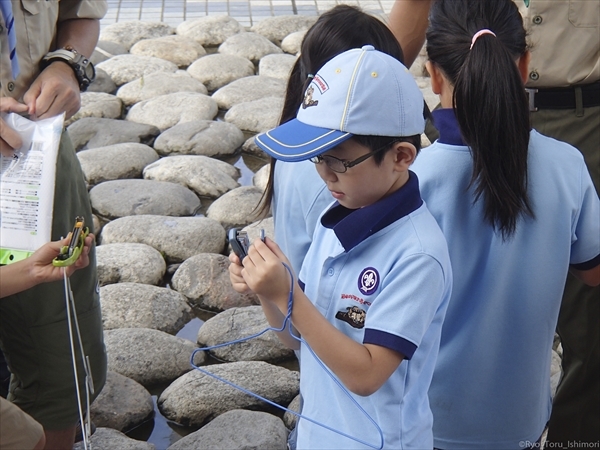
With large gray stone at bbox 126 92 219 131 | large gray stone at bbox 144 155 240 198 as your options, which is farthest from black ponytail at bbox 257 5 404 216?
large gray stone at bbox 126 92 219 131

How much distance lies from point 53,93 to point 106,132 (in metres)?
3.28

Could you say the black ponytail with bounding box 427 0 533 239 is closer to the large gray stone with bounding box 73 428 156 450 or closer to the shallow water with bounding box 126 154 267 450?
the large gray stone with bounding box 73 428 156 450

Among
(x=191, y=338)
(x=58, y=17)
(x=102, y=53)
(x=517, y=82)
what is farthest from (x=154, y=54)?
(x=517, y=82)

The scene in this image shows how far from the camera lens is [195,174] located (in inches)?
192

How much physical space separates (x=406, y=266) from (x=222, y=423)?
4.84ft

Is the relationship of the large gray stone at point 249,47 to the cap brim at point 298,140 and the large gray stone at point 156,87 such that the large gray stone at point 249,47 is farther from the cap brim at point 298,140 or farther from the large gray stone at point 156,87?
the cap brim at point 298,140

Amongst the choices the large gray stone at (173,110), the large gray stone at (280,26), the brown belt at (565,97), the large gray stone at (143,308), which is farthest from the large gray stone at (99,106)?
the brown belt at (565,97)

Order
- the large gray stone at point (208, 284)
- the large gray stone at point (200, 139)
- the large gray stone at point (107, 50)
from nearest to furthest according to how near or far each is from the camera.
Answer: the large gray stone at point (208, 284) < the large gray stone at point (200, 139) < the large gray stone at point (107, 50)

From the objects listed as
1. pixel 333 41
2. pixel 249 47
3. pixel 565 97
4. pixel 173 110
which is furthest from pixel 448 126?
pixel 249 47

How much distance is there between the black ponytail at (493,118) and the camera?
1.80m

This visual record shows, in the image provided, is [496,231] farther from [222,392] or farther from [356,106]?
[222,392]

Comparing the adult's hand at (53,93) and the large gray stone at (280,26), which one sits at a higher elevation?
the adult's hand at (53,93)

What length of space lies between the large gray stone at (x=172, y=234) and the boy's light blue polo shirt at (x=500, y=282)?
7.75 ft

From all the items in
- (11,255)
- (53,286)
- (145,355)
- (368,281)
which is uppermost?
(368,281)
